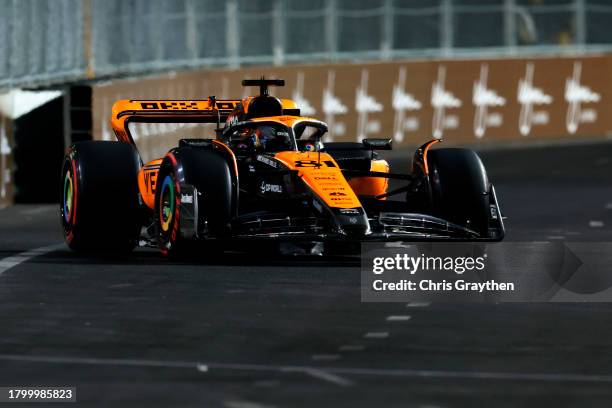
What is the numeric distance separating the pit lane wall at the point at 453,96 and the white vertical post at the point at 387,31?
1337 millimetres

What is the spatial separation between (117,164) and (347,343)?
6.31 metres

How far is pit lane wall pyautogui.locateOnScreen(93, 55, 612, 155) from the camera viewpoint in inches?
1497

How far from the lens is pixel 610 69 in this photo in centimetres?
4203

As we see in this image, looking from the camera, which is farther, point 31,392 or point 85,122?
point 85,122

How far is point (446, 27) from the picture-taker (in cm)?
4181

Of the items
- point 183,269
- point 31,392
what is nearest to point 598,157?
point 183,269

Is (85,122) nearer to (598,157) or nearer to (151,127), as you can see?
(151,127)

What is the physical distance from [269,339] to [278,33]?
27.9m

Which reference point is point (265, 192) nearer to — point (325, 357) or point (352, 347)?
point (352, 347)

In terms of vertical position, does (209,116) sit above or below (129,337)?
above

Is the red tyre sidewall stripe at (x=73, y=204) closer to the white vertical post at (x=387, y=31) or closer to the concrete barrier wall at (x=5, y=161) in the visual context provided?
the concrete barrier wall at (x=5, y=161)

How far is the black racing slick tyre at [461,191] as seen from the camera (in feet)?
56.2

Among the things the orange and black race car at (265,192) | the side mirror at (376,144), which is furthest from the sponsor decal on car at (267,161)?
the side mirror at (376,144)

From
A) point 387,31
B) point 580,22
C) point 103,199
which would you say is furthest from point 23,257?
point 580,22
